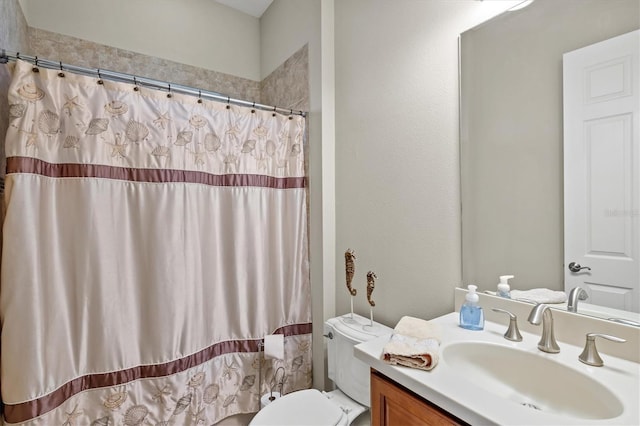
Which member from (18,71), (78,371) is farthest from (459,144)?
(78,371)

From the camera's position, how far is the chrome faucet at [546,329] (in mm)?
890

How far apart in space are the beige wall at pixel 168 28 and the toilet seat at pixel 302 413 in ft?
7.77

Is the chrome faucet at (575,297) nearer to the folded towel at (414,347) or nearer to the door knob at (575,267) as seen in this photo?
the door knob at (575,267)

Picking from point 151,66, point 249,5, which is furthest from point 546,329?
point 249,5

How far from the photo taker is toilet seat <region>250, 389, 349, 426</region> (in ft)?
4.38

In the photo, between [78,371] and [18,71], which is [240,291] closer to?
[78,371]

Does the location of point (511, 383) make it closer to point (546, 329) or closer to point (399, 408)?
point (546, 329)

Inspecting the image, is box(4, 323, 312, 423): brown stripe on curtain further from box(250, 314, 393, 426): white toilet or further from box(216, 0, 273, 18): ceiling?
box(216, 0, 273, 18): ceiling

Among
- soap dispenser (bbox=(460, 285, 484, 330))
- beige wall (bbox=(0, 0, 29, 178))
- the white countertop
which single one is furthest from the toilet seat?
beige wall (bbox=(0, 0, 29, 178))

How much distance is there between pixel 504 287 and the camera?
1148 mm

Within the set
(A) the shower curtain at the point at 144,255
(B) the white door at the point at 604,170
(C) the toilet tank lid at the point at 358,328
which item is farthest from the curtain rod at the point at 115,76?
(B) the white door at the point at 604,170

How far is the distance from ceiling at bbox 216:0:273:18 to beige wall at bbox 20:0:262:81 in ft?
0.14

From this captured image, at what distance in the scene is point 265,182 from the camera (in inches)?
74.0

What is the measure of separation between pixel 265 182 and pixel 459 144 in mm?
1099
